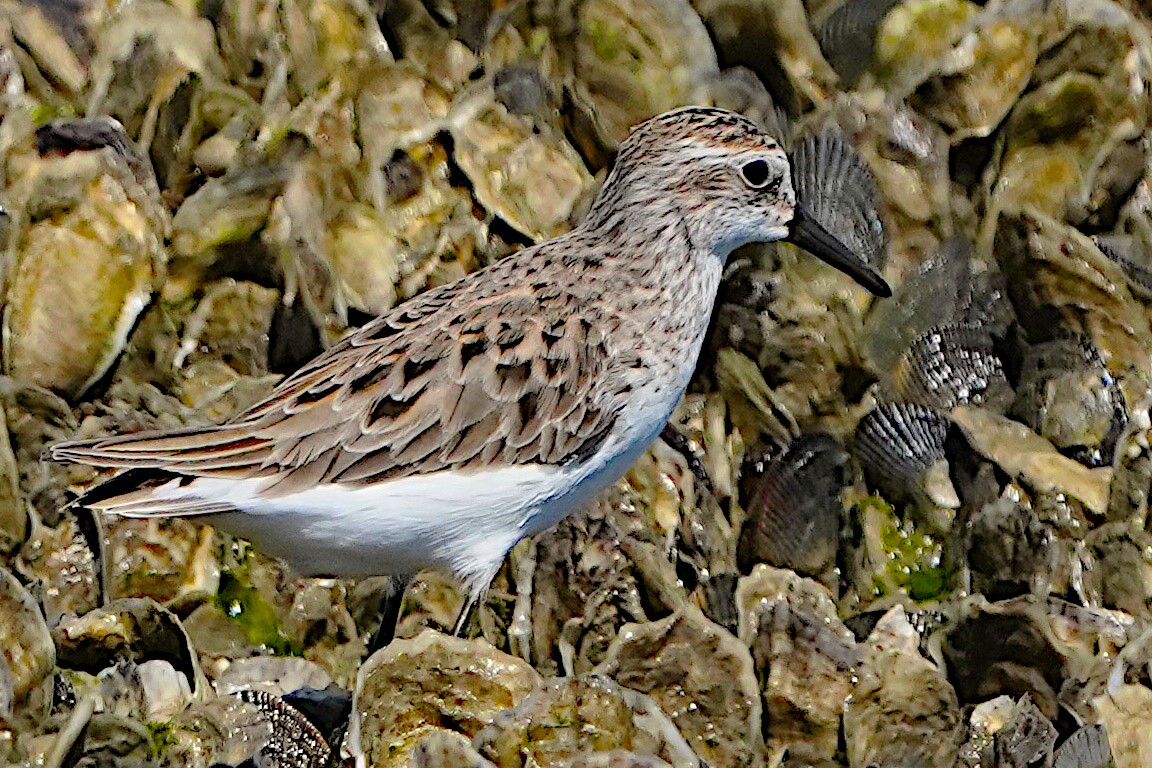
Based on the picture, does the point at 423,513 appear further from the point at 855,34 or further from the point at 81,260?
the point at 855,34

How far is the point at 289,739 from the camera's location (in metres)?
3.00

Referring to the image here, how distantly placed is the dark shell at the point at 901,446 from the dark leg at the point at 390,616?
4.15 feet

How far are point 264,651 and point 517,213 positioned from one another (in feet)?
4.94

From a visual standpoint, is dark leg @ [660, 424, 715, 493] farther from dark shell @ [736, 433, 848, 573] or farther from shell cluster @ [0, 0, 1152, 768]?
dark shell @ [736, 433, 848, 573]

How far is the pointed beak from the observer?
3938mm

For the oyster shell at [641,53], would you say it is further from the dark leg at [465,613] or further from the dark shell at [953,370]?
the dark leg at [465,613]

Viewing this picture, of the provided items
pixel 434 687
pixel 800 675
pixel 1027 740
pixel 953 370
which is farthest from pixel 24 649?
pixel 953 370

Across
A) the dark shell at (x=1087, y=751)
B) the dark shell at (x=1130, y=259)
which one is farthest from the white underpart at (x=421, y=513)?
the dark shell at (x=1130, y=259)

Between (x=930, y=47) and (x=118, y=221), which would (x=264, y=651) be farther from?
(x=930, y=47)

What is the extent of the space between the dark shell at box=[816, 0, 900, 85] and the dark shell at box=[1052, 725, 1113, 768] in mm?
2621

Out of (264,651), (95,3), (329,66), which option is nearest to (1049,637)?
(264,651)

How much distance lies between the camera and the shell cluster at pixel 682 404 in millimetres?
3043

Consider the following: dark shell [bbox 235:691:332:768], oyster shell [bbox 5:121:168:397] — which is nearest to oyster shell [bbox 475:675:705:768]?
dark shell [bbox 235:691:332:768]

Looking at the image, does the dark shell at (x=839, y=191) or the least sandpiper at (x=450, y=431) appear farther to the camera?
the dark shell at (x=839, y=191)
